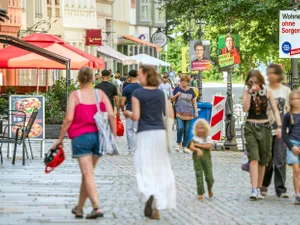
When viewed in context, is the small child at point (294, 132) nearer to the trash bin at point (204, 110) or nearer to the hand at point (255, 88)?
the hand at point (255, 88)

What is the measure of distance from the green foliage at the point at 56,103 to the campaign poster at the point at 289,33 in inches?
411

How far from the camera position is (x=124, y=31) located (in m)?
88.2

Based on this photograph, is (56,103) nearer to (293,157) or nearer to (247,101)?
(247,101)

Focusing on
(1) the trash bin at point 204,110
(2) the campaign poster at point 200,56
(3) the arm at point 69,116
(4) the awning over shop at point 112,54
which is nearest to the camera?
(3) the arm at point 69,116

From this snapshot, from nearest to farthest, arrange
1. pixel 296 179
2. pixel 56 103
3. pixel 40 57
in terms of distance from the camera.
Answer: pixel 296 179, pixel 56 103, pixel 40 57

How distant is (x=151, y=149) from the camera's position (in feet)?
44.7

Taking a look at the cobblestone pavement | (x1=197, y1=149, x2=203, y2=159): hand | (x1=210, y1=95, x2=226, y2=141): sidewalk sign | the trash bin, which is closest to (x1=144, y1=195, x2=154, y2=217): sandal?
the cobblestone pavement

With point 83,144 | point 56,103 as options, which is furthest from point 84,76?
point 56,103

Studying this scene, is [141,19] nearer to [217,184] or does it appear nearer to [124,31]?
[124,31]

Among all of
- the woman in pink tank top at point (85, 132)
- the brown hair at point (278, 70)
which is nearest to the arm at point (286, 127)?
the brown hair at point (278, 70)

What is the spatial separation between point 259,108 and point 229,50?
13.8 meters

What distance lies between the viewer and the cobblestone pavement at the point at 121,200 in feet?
44.0

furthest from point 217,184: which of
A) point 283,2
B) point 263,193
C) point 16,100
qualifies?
point 283,2

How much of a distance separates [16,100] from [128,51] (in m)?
63.2
